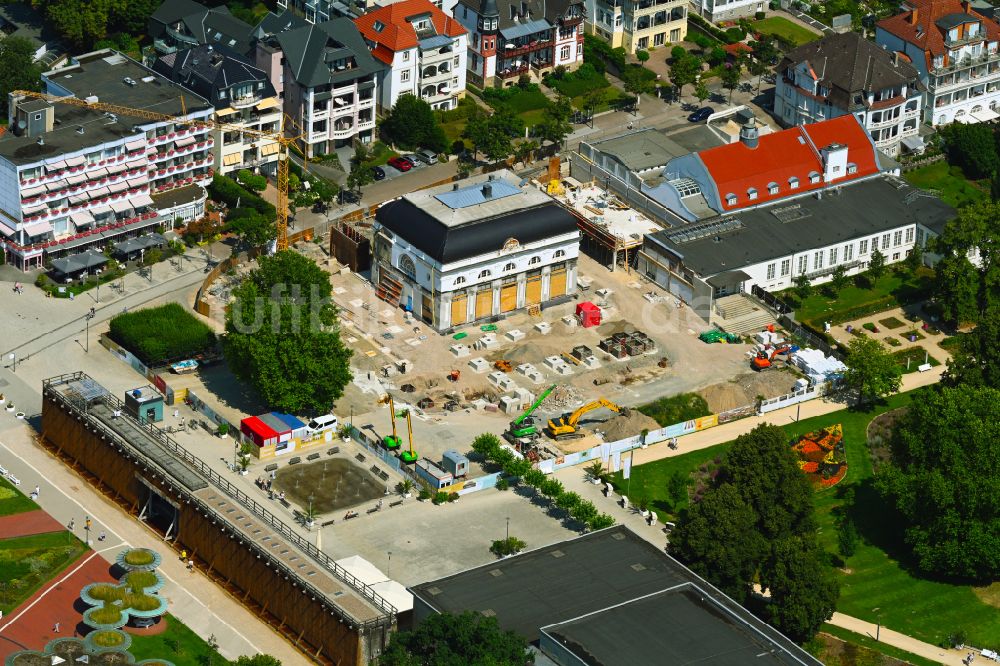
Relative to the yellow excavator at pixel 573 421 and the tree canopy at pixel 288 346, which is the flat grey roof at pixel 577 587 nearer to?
the yellow excavator at pixel 573 421

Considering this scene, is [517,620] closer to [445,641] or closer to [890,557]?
[445,641]

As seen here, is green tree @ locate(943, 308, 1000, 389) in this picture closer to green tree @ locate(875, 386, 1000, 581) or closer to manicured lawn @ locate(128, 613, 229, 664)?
green tree @ locate(875, 386, 1000, 581)

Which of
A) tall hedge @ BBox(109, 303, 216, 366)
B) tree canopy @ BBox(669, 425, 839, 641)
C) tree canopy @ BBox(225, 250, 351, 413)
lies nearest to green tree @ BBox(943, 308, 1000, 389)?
tree canopy @ BBox(669, 425, 839, 641)

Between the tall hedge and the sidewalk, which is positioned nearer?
the sidewalk

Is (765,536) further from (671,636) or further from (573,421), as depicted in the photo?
(573,421)

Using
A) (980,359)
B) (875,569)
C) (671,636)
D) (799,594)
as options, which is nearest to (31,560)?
(671,636)

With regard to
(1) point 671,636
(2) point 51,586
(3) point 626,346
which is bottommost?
(3) point 626,346
